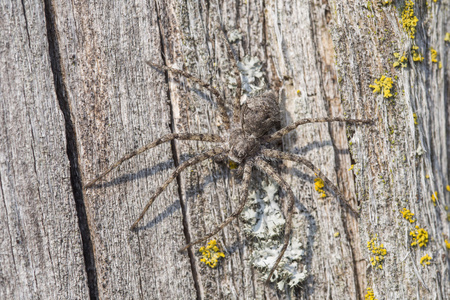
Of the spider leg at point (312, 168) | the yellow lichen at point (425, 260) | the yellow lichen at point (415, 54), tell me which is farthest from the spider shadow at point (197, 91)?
the yellow lichen at point (425, 260)

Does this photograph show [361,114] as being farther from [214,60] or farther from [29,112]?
[29,112]

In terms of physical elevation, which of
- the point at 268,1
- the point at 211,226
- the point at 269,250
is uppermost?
the point at 268,1

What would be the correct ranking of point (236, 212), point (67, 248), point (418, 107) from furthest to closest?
point (418, 107) → point (236, 212) → point (67, 248)

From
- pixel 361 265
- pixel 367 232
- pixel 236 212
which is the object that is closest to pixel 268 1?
pixel 236 212

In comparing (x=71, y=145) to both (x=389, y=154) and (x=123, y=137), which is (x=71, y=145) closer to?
(x=123, y=137)

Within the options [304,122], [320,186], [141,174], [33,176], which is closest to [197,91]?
[141,174]
